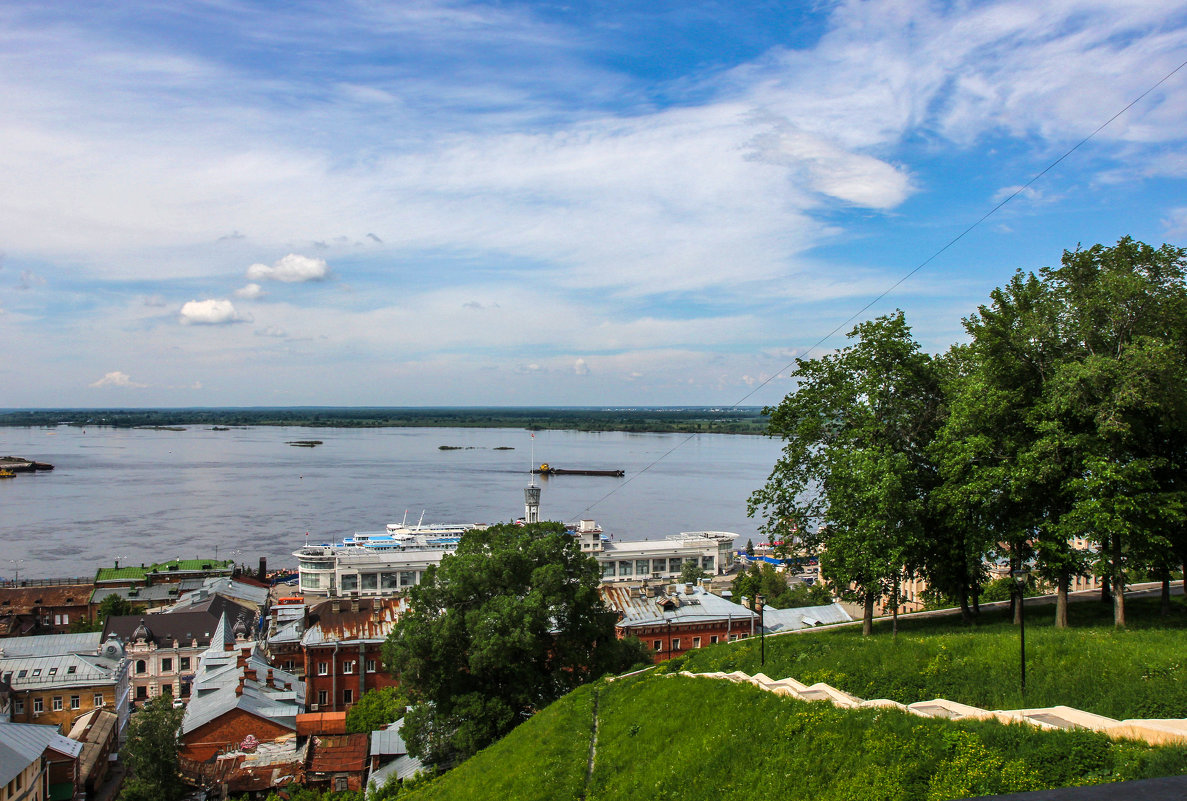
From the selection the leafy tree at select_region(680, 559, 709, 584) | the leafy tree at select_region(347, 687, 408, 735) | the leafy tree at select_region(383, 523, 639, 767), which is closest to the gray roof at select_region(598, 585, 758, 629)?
the leafy tree at select_region(347, 687, 408, 735)

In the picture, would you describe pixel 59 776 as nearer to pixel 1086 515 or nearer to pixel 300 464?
pixel 1086 515

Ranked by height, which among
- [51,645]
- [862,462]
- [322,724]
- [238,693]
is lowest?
[51,645]

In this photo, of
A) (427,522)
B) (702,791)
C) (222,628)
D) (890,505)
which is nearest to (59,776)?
(222,628)

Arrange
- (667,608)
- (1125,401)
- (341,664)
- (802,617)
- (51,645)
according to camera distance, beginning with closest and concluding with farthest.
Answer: (1125,401), (341,664), (667,608), (802,617), (51,645)

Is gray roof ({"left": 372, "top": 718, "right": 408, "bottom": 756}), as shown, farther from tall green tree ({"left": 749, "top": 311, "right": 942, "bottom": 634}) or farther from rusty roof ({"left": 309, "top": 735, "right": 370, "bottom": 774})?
tall green tree ({"left": 749, "top": 311, "right": 942, "bottom": 634})

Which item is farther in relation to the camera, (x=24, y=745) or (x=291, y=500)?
(x=291, y=500)

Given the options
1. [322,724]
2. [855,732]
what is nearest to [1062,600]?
[855,732]

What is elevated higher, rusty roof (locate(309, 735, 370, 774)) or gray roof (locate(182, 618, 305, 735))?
rusty roof (locate(309, 735, 370, 774))

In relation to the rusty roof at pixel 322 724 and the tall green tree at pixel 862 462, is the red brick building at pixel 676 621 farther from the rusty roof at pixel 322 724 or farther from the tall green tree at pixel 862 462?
the tall green tree at pixel 862 462

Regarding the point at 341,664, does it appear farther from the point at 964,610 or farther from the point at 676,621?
the point at 964,610
